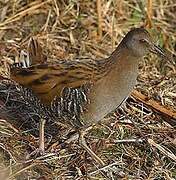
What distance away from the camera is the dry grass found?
12.2ft

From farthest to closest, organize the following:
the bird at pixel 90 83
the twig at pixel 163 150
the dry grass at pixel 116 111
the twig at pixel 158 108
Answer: the twig at pixel 158 108, the twig at pixel 163 150, the dry grass at pixel 116 111, the bird at pixel 90 83

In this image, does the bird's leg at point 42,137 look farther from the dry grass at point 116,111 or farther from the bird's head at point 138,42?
the bird's head at point 138,42

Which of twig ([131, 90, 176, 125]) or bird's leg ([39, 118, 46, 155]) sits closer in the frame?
bird's leg ([39, 118, 46, 155])

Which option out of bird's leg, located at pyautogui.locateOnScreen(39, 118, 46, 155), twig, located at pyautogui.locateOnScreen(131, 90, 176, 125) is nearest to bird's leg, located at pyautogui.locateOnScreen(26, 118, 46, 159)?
bird's leg, located at pyautogui.locateOnScreen(39, 118, 46, 155)

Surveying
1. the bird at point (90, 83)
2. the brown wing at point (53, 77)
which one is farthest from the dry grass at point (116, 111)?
Answer: the brown wing at point (53, 77)

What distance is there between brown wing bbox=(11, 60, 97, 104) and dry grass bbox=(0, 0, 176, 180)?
0.38 m

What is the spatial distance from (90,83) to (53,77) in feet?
0.75

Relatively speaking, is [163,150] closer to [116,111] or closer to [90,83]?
[116,111]

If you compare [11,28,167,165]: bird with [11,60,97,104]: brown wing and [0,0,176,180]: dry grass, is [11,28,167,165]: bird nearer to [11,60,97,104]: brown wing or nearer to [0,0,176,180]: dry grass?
[11,60,97,104]: brown wing

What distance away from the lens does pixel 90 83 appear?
348 centimetres

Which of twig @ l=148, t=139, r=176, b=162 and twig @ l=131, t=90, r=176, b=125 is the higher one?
twig @ l=131, t=90, r=176, b=125

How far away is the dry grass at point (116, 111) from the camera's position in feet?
12.2

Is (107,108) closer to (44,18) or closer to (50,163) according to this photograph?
(50,163)

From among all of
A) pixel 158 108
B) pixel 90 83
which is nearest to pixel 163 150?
pixel 158 108
